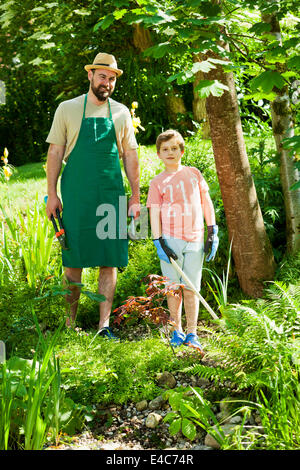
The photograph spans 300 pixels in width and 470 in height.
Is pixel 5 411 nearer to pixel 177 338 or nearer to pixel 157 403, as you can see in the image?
pixel 157 403

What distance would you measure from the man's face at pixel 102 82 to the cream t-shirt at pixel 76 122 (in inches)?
4.0

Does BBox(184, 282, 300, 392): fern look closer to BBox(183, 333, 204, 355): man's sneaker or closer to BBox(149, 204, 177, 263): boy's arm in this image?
BBox(183, 333, 204, 355): man's sneaker

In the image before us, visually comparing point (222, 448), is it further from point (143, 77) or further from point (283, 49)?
point (143, 77)

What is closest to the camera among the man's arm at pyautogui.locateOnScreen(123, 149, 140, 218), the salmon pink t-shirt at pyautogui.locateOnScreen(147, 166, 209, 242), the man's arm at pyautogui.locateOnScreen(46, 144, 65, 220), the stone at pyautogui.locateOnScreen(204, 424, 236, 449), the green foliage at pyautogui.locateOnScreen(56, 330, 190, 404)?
the stone at pyautogui.locateOnScreen(204, 424, 236, 449)

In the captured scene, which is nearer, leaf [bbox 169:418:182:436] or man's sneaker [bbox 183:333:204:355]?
leaf [bbox 169:418:182:436]

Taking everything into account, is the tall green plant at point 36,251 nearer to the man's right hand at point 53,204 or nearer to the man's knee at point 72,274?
the man's knee at point 72,274

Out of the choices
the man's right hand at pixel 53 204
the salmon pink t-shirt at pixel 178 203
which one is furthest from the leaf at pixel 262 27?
the man's right hand at pixel 53 204

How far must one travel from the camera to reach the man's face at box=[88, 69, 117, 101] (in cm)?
337

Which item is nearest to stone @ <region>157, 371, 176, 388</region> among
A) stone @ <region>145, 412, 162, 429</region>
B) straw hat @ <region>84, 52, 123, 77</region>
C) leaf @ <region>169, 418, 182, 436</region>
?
stone @ <region>145, 412, 162, 429</region>

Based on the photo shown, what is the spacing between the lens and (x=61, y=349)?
2.93 m

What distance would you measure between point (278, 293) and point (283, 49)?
55.0 inches

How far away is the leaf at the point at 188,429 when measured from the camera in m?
2.30

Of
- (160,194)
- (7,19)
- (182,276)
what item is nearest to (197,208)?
(160,194)

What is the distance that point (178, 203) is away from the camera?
3195 millimetres
